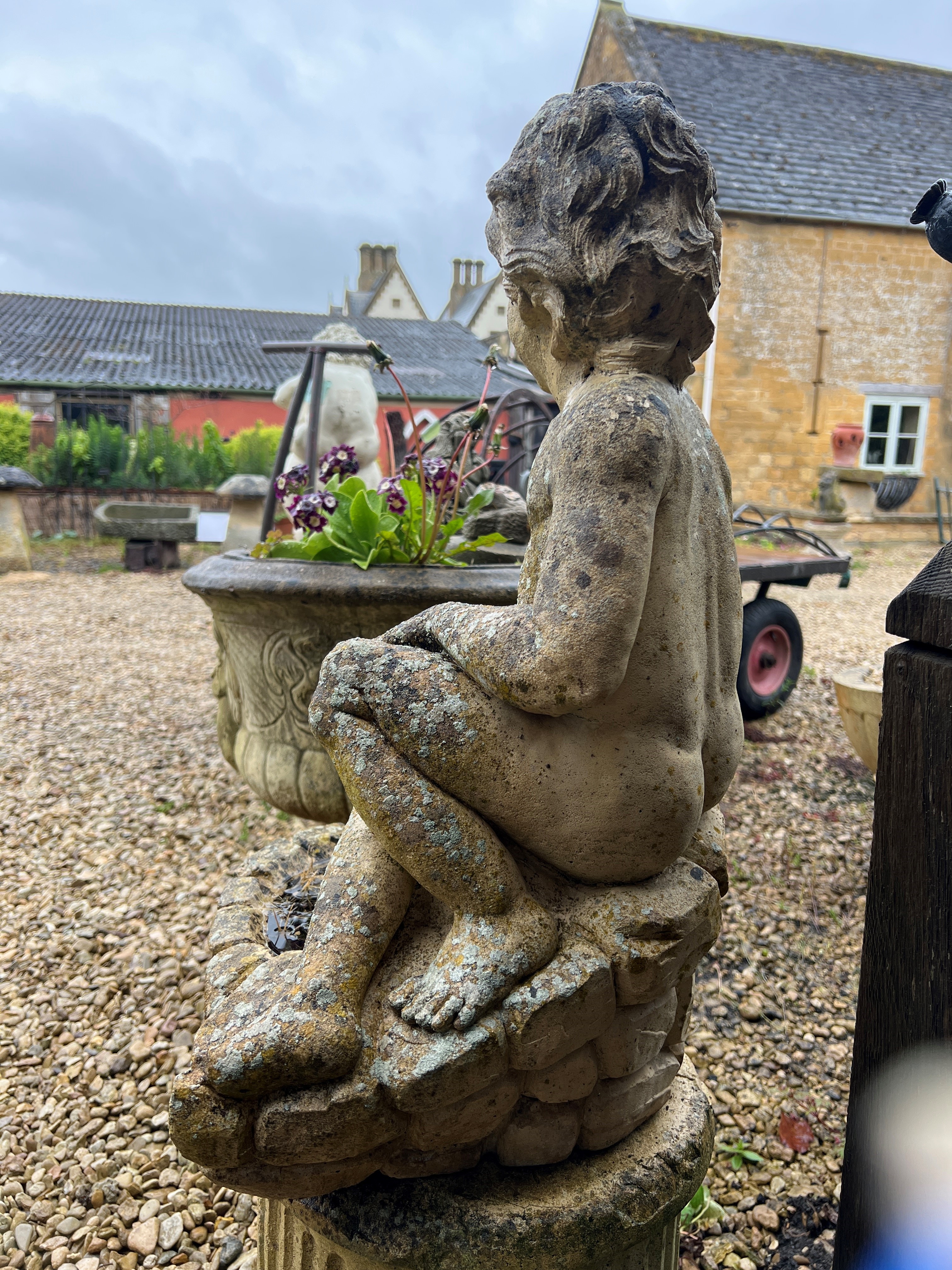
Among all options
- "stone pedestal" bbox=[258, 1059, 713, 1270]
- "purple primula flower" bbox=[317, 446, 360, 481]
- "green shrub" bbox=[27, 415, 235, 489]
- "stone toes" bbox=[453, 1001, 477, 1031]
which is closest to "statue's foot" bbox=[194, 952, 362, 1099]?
"stone toes" bbox=[453, 1001, 477, 1031]

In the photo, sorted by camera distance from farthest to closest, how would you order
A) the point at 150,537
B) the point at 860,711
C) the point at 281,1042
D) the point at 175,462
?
the point at 175,462, the point at 150,537, the point at 860,711, the point at 281,1042

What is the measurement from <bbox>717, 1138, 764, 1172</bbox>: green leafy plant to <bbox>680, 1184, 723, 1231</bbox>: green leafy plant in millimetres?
123

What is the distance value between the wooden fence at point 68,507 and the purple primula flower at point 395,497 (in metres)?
10.1

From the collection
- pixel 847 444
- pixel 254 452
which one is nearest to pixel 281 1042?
pixel 847 444

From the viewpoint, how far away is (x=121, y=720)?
5047 mm

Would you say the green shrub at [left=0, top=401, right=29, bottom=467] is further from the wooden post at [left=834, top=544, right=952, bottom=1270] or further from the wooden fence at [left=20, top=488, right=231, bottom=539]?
Answer: the wooden post at [left=834, top=544, right=952, bottom=1270]

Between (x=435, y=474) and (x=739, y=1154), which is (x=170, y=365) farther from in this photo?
(x=739, y=1154)

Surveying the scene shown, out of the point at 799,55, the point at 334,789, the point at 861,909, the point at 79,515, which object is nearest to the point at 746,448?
the point at 799,55

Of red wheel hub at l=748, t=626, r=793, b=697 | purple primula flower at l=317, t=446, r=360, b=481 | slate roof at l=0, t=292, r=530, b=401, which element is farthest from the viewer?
slate roof at l=0, t=292, r=530, b=401

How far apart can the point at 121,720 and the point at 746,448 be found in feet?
31.9

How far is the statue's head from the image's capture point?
1.16m

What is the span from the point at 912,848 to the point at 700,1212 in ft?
3.51

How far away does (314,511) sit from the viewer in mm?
2447

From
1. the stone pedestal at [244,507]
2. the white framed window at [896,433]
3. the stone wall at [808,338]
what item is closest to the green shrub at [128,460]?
the stone pedestal at [244,507]
